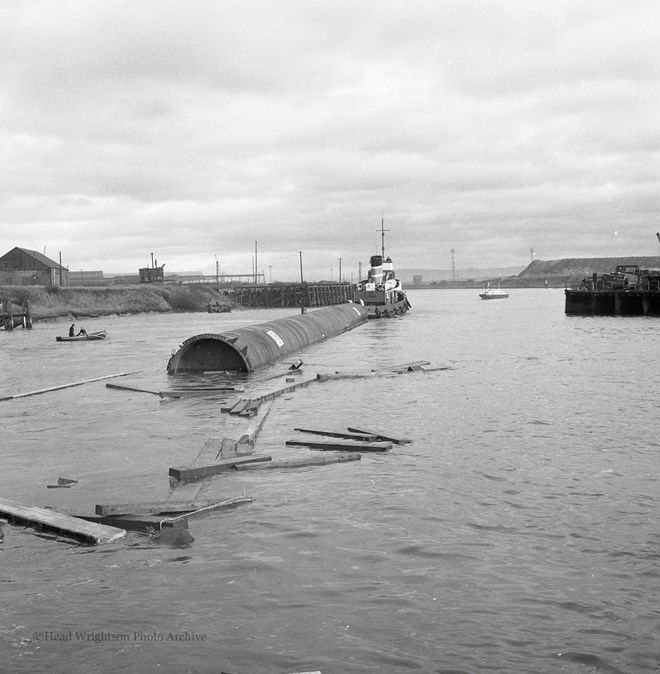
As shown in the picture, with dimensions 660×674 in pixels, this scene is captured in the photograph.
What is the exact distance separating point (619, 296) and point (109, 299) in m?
65.9

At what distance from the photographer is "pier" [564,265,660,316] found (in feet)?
280

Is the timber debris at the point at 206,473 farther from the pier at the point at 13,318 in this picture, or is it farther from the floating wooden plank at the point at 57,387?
the pier at the point at 13,318

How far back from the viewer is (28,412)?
A: 21125mm

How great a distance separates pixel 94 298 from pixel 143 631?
9944 centimetres

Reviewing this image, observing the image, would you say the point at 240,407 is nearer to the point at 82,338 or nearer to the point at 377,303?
the point at 82,338

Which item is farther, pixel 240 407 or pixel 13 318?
pixel 13 318

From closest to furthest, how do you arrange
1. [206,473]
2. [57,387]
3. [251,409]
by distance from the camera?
1. [206,473]
2. [251,409]
3. [57,387]

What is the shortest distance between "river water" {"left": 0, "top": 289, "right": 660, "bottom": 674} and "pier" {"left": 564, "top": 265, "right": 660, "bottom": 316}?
70587 mm

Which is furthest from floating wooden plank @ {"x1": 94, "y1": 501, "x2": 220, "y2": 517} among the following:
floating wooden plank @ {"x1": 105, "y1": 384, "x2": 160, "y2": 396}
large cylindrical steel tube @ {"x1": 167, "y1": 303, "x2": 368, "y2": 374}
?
large cylindrical steel tube @ {"x1": 167, "y1": 303, "x2": 368, "y2": 374}

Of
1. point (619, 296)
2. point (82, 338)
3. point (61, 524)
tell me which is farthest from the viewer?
point (619, 296)

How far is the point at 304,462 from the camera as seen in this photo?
13.6 metres

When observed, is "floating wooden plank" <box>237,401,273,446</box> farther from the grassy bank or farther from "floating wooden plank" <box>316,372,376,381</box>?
the grassy bank

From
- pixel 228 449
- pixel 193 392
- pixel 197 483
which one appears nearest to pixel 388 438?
pixel 228 449

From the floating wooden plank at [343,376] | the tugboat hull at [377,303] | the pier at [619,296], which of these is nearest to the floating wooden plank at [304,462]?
the floating wooden plank at [343,376]
